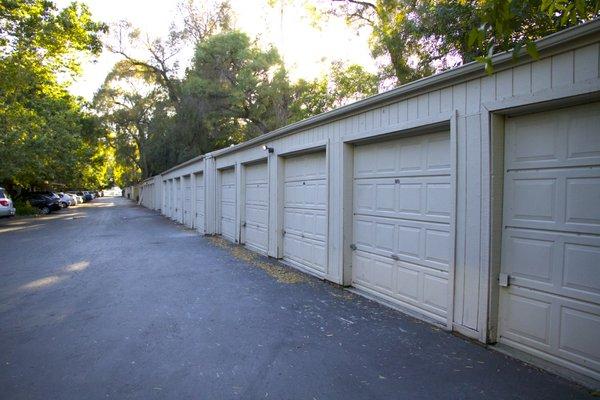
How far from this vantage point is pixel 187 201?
74.3ft

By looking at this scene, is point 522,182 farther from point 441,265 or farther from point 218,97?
point 218,97

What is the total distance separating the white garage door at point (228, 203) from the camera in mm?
15118

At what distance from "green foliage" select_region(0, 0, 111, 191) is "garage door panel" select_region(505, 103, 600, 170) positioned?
55.5ft

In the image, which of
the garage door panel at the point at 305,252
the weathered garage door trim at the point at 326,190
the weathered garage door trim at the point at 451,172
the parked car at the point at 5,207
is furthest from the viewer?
the parked car at the point at 5,207

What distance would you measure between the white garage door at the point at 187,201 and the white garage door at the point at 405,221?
15.0m

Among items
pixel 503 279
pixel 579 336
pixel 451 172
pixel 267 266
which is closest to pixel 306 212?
pixel 267 266

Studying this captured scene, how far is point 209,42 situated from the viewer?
27.7m

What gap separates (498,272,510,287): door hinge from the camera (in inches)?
188

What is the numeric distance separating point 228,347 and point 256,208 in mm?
8015

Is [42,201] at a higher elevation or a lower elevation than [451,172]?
lower

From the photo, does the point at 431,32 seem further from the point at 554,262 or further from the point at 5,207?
the point at 5,207

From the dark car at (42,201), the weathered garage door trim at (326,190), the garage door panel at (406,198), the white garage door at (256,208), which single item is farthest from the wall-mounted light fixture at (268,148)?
the dark car at (42,201)

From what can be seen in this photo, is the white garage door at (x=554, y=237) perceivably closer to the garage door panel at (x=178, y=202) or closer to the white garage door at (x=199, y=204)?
the white garage door at (x=199, y=204)

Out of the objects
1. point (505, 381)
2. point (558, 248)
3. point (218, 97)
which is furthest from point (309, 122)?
point (218, 97)
